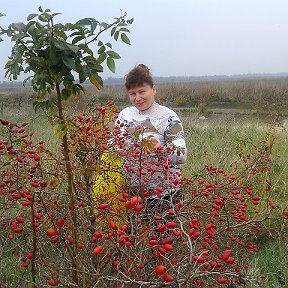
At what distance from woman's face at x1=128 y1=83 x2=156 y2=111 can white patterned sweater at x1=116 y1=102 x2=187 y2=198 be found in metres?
0.04

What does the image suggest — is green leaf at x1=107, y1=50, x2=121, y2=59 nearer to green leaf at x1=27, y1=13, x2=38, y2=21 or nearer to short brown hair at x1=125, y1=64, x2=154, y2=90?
green leaf at x1=27, y1=13, x2=38, y2=21

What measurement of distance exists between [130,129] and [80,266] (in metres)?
0.95

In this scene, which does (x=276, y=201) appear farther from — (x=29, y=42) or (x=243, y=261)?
(x=29, y=42)

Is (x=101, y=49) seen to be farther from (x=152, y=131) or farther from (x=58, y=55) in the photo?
(x=152, y=131)

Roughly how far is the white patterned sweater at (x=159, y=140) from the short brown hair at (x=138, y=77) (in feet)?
0.54

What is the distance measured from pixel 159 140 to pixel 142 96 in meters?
0.29

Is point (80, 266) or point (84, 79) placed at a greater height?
point (84, 79)

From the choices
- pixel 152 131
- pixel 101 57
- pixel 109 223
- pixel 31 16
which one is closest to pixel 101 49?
pixel 101 57

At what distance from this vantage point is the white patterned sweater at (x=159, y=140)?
228 cm

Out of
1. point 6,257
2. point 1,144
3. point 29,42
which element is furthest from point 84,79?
point 6,257

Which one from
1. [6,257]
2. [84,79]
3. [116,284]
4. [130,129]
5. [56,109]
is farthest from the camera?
[6,257]

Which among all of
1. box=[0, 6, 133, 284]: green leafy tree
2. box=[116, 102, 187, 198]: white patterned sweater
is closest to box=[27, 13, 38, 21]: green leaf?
box=[0, 6, 133, 284]: green leafy tree

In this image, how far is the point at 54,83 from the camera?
1508mm

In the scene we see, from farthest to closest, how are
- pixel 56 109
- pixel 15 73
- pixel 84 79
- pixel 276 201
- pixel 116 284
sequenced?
pixel 276 201, pixel 116 284, pixel 56 109, pixel 84 79, pixel 15 73
